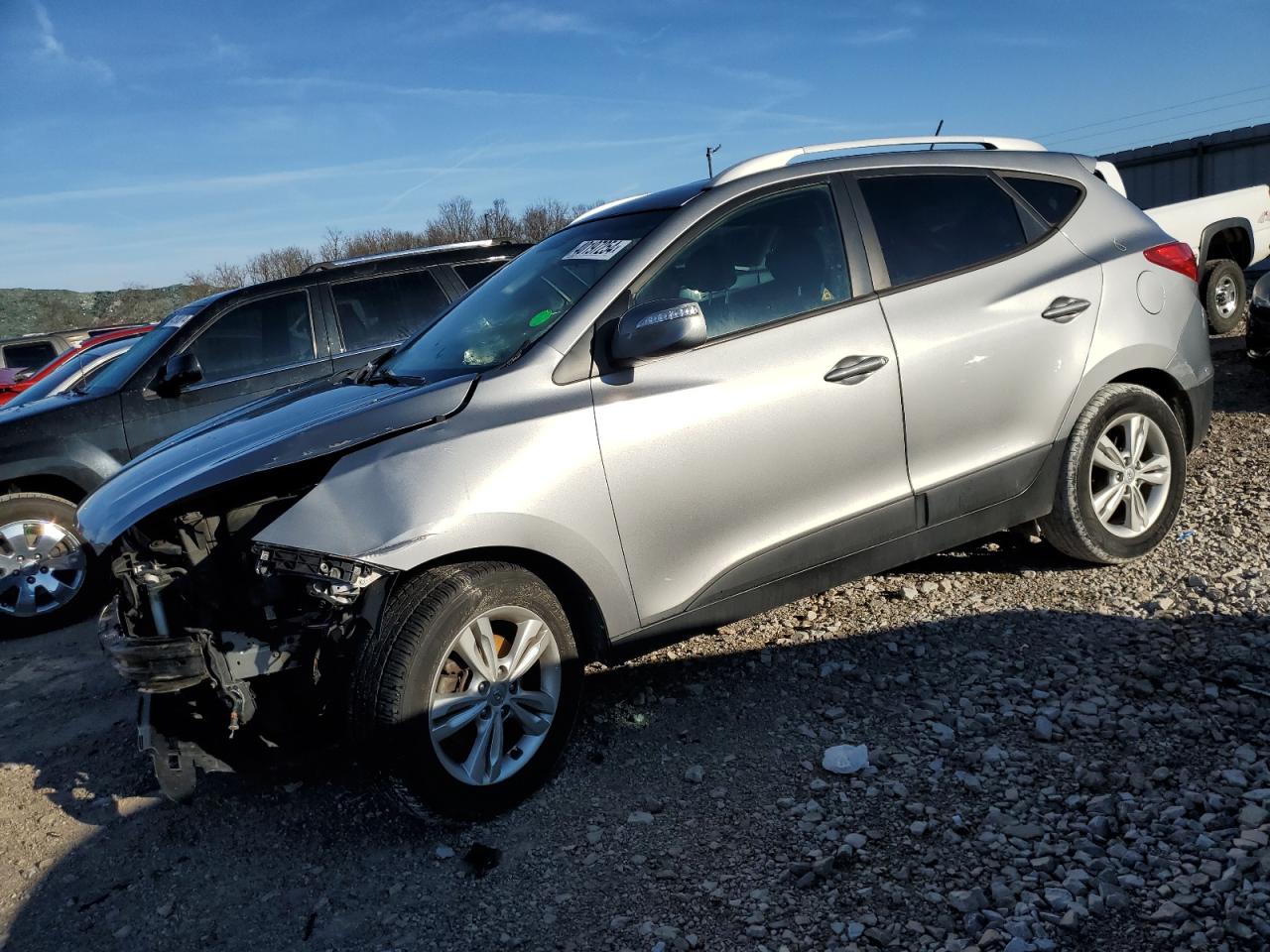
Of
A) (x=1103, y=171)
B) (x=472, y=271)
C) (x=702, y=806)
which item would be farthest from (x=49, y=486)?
(x=1103, y=171)

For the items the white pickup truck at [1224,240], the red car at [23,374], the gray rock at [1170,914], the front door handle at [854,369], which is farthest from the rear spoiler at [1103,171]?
the red car at [23,374]

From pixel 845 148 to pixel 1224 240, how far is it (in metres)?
8.85

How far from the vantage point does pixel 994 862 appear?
2.75 m

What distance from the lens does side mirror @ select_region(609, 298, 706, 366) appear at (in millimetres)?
3330

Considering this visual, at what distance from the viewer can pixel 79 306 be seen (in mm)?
41062

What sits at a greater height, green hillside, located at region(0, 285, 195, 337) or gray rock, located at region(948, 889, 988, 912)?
green hillside, located at region(0, 285, 195, 337)

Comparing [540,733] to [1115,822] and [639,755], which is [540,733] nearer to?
[639,755]

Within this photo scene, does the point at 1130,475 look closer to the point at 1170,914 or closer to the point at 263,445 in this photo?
the point at 1170,914

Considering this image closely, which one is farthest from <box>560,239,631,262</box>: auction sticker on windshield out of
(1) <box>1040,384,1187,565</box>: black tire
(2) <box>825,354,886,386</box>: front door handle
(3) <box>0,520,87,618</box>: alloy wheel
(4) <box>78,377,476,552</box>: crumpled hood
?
(3) <box>0,520,87,618</box>: alloy wheel

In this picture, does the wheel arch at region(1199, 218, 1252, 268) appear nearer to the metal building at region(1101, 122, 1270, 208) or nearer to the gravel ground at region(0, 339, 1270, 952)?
the metal building at region(1101, 122, 1270, 208)

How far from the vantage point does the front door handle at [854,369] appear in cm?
375

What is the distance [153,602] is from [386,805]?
1063 mm

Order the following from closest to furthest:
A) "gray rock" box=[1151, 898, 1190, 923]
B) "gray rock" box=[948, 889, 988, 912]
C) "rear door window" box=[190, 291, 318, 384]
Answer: "gray rock" box=[1151, 898, 1190, 923], "gray rock" box=[948, 889, 988, 912], "rear door window" box=[190, 291, 318, 384]

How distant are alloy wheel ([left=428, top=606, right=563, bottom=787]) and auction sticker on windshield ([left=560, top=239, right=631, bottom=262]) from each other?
4.69ft
